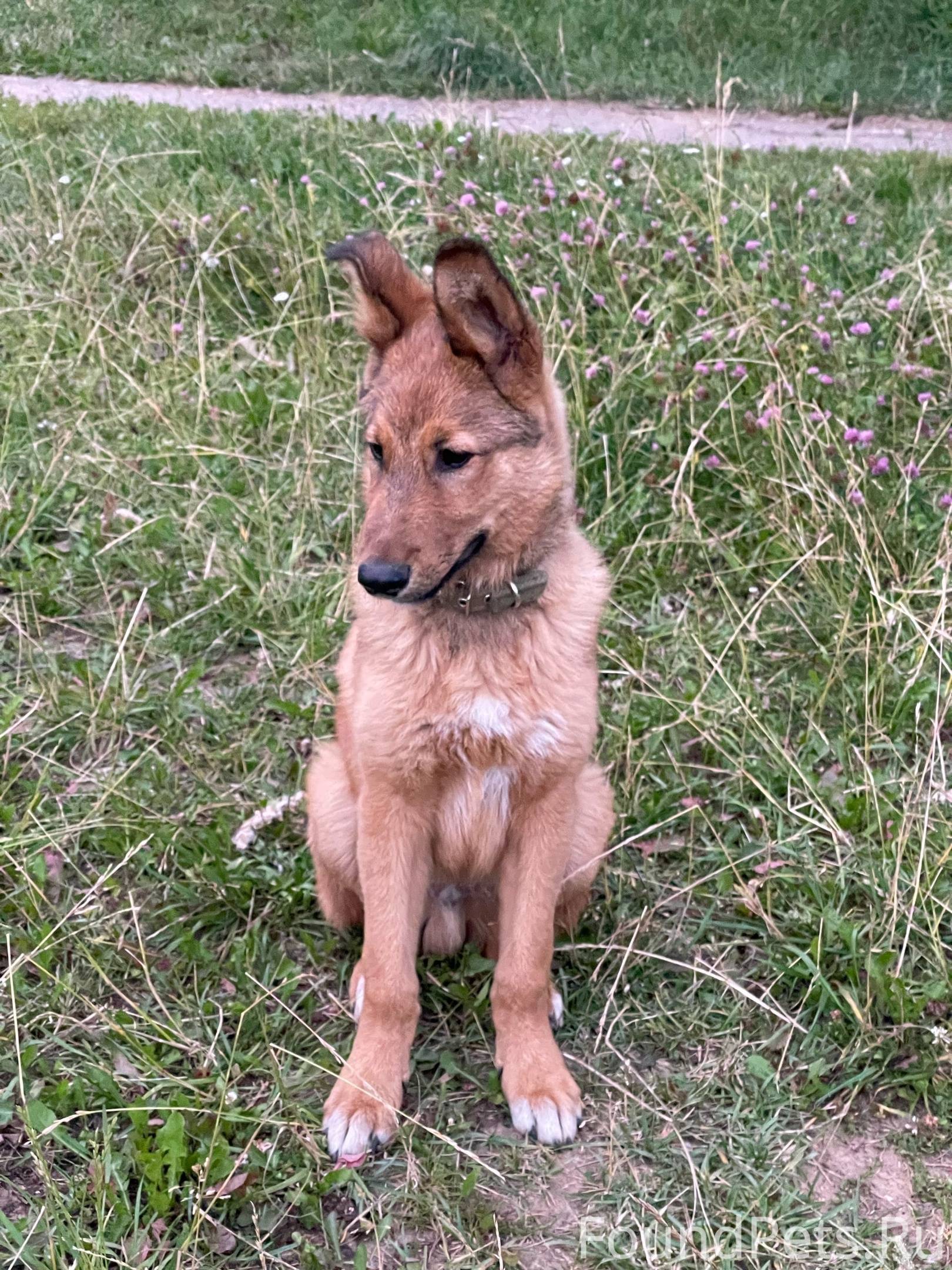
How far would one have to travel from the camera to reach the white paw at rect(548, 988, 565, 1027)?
10.5 ft

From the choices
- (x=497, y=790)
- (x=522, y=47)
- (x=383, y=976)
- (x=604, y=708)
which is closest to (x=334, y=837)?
(x=383, y=976)

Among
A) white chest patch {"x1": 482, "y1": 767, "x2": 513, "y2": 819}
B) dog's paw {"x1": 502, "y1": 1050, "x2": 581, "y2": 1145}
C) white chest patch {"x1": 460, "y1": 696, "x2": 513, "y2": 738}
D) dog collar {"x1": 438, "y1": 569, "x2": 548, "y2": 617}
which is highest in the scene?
dog collar {"x1": 438, "y1": 569, "x2": 548, "y2": 617}

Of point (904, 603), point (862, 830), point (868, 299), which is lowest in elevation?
point (862, 830)

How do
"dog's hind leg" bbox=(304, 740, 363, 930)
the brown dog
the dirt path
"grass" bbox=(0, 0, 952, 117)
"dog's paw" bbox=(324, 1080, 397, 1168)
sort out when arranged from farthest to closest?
"grass" bbox=(0, 0, 952, 117) < the dirt path < "dog's hind leg" bbox=(304, 740, 363, 930) < "dog's paw" bbox=(324, 1080, 397, 1168) < the brown dog

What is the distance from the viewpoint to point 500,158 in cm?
673

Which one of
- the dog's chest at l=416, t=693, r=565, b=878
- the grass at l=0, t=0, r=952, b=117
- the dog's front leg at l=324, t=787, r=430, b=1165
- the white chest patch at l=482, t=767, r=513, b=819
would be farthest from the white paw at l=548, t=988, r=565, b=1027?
the grass at l=0, t=0, r=952, b=117

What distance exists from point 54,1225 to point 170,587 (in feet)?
8.83

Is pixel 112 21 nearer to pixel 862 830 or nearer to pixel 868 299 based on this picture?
pixel 868 299

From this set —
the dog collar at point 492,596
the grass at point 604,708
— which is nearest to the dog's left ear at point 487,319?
the dog collar at point 492,596

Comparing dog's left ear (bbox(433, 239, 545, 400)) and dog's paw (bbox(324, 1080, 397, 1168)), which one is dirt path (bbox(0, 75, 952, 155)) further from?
→ dog's paw (bbox(324, 1080, 397, 1168))

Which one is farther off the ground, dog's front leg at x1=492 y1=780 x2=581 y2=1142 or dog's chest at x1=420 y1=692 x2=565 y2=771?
dog's chest at x1=420 y1=692 x2=565 y2=771

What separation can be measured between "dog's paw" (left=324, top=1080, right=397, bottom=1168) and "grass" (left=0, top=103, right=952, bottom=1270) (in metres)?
0.05

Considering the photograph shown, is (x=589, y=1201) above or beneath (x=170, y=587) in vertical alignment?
beneath

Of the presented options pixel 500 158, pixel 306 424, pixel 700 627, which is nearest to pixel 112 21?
pixel 500 158
